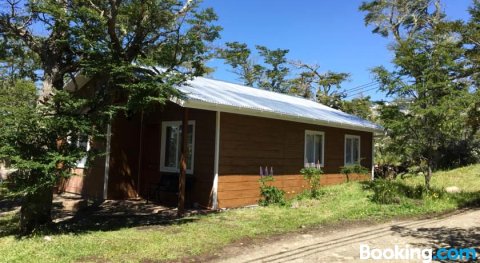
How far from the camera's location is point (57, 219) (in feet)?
32.2

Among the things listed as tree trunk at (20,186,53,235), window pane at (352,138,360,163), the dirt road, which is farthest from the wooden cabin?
the dirt road

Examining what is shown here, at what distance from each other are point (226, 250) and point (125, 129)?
24.1 feet

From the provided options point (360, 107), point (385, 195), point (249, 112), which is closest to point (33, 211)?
point (249, 112)

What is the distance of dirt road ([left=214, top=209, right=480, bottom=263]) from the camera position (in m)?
6.59

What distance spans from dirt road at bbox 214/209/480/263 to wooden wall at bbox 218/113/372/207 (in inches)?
140

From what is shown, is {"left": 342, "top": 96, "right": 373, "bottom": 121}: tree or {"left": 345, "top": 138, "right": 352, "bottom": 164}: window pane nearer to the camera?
{"left": 345, "top": 138, "right": 352, "bottom": 164}: window pane

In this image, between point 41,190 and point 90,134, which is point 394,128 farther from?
point 41,190

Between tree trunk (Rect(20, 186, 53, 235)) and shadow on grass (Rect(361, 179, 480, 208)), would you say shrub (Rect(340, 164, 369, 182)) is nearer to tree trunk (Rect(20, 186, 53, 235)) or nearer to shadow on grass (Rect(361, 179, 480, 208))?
shadow on grass (Rect(361, 179, 480, 208))

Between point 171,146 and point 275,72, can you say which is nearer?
point 171,146

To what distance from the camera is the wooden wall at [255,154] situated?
37.7ft

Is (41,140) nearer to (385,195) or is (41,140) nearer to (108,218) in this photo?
(108,218)

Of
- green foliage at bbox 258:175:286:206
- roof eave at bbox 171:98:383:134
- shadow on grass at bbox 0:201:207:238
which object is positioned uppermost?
roof eave at bbox 171:98:383:134

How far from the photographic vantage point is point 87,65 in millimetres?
7961

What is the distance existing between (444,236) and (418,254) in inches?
66.8
